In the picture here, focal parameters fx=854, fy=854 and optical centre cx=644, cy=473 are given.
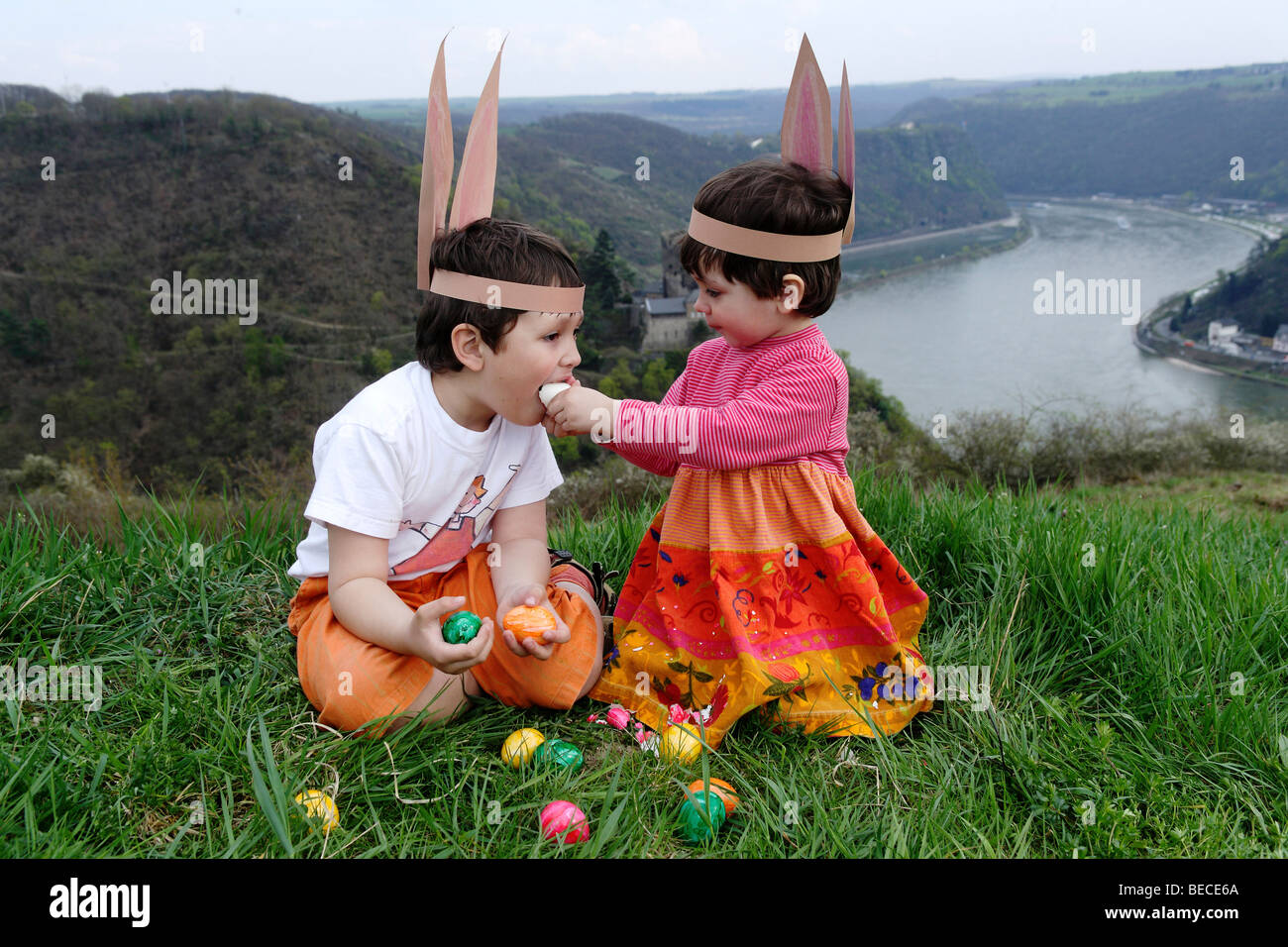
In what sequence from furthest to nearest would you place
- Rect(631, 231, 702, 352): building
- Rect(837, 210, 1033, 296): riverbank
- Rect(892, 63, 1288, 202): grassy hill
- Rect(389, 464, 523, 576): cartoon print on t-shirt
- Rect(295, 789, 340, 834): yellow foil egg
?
Rect(892, 63, 1288, 202): grassy hill, Rect(837, 210, 1033, 296): riverbank, Rect(631, 231, 702, 352): building, Rect(389, 464, 523, 576): cartoon print on t-shirt, Rect(295, 789, 340, 834): yellow foil egg

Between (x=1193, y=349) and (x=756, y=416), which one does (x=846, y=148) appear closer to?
(x=756, y=416)

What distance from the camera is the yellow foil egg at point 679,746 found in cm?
209

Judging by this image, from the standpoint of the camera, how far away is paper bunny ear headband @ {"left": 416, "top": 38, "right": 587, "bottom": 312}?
2.08 meters

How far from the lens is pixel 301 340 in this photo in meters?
37.0

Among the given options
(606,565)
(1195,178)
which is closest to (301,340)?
(606,565)

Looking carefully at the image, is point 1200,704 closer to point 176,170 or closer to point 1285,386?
point 1285,386

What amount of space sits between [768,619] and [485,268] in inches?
45.1

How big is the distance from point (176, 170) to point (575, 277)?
51.5 m

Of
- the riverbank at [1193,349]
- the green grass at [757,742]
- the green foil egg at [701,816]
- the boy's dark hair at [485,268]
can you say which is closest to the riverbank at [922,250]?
the riverbank at [1193,349]

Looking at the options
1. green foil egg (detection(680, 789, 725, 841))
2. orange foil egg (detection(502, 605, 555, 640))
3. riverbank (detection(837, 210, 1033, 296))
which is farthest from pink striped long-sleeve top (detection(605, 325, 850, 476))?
riverbank (detection(837, 210, 1033, 296))

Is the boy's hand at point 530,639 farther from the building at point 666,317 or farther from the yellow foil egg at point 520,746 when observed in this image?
the building at point 666,317

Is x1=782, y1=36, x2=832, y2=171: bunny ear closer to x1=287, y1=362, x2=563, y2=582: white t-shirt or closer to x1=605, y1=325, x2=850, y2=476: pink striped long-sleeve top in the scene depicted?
x1=605, y1=325, x2=850, y2=476: pink striped long-sleeve top

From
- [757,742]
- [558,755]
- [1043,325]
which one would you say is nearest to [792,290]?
[757,742]

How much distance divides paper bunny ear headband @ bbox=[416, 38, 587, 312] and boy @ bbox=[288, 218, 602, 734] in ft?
0.09
